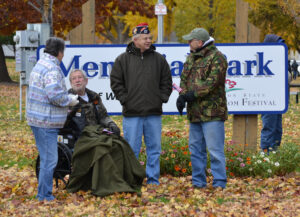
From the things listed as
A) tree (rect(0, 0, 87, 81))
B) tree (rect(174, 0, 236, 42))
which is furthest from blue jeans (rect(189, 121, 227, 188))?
tree (rect(174, 0, 236, 42))

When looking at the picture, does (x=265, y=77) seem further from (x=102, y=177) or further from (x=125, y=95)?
(x=102, y=177)

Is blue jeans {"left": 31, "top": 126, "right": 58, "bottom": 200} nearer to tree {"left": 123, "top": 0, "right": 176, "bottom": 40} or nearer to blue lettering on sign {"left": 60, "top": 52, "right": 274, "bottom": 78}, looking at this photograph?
blue lettering on sign {"left": 60, "top": 52, "right": 274, "bottom": 78}

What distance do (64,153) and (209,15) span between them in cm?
2277

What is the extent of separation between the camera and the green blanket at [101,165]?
6152mm

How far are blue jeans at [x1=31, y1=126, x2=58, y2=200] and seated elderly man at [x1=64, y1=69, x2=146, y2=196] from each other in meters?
0.32

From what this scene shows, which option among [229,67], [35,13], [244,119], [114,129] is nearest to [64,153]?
[114,129]

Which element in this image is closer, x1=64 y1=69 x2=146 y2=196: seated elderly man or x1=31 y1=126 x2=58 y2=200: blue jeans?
x1=31 y1=126 x2=58 y2=200: blue jeans

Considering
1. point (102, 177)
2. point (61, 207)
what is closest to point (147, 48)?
point (102, 177)

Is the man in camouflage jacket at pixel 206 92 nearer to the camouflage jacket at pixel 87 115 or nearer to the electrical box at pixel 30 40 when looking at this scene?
the camouflage jacket at pixel 87 115

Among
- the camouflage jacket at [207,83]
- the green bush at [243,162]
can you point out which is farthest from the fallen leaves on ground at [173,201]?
the camouflage jacket at [207,83]

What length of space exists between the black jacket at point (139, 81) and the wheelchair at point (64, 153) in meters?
0.74

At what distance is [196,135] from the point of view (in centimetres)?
661

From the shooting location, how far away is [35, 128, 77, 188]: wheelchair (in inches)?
257

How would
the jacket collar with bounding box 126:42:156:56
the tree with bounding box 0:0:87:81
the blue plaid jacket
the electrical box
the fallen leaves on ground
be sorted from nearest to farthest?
the fallen leaves on ground → the blue plaid jacket → the jacket collar with bounding box 126:42:156:56 → the electrical box → the tree with bounding box 0:0:87:81
